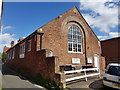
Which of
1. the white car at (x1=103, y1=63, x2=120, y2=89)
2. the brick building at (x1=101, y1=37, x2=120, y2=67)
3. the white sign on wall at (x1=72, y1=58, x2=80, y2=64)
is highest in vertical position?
the brick building at (x1=101, y1=37, x2=120, y2=67)

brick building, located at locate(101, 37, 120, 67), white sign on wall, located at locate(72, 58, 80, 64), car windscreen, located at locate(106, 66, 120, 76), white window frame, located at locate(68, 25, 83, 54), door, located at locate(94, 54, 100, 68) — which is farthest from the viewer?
brick building, located at locate(101, 37, 120, 67)

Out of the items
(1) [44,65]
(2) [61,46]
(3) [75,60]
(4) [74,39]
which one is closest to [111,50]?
(4) [74,39]

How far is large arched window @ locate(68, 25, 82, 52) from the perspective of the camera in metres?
16.3

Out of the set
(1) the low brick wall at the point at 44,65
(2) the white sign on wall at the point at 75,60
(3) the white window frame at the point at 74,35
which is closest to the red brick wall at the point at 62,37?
(2) the white sign on wall at the point at 75,60

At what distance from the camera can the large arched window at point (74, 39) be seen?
16256 millimetres

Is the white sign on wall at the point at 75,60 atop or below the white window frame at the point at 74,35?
below

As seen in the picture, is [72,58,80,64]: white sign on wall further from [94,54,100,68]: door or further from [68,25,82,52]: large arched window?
[94,54,100,68]: door

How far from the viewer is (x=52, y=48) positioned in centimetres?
1416

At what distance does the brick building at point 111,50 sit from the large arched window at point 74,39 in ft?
31.5

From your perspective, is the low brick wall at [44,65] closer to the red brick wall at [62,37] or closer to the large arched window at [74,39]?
the red brick wall at [62,37]

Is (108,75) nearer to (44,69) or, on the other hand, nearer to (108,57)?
(44,69)

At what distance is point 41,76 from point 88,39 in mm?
9846

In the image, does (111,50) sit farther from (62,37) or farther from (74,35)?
(62,37)

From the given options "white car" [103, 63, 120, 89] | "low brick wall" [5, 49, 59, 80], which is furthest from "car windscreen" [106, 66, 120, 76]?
"low brick wall" [5, 49, 59, 80]
